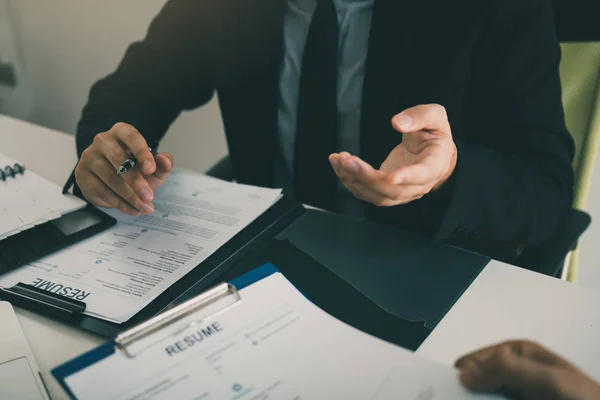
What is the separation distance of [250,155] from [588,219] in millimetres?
560

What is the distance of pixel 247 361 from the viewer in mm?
380

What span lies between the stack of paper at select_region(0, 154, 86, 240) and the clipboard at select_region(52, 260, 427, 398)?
0.31 m

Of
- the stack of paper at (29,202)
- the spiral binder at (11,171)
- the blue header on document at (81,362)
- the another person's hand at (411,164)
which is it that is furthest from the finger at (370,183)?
the spiral binder at (11,171)

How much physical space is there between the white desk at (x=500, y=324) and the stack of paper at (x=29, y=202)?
0.15m

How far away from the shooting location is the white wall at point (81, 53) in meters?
1.30

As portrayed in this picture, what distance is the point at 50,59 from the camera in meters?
1.46

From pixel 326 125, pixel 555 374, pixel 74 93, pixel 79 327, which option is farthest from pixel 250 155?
pixel 74 93

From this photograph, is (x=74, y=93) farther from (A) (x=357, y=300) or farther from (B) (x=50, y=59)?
(A) (x=357, y=300)

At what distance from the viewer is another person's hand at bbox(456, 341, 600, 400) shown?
30 centimetres

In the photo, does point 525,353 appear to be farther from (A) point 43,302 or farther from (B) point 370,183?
(A) point 43,302

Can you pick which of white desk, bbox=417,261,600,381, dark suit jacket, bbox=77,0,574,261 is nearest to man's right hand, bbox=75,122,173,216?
dark suit jacket, bbox=77,0,574,261

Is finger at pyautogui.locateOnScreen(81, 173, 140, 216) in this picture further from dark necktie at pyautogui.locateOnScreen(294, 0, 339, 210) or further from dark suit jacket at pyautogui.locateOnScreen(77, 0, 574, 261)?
dark necktie at pyautogui.locateOnScreen(294, 0, 339, 210)

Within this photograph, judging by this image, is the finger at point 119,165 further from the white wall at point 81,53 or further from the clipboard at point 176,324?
the white wall at point 81,53

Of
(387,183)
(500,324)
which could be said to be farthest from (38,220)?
(500,324)
